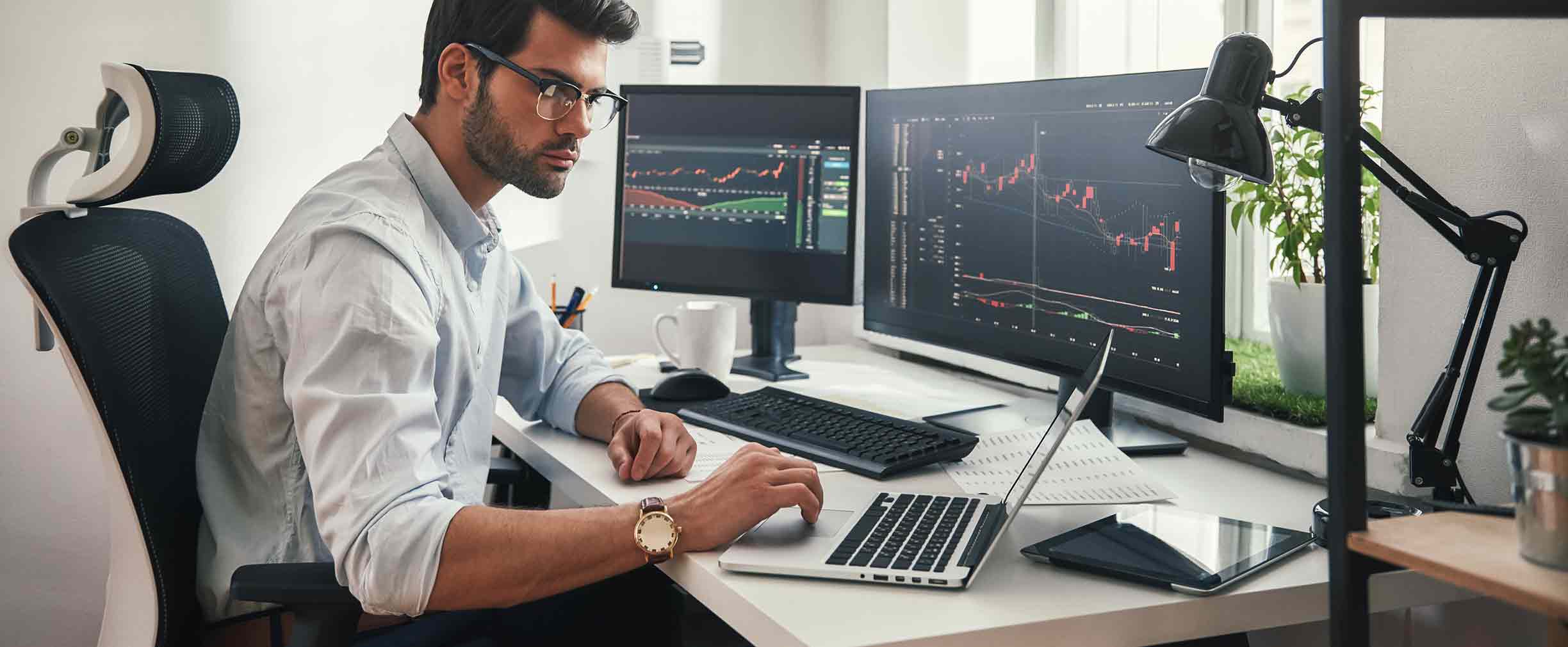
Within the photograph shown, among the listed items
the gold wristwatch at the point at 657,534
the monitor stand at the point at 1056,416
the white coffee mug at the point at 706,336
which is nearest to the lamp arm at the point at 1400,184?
the monitor stand at the point at 1056,416

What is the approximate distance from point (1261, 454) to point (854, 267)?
73cm

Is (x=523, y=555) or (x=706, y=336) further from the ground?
(x=706, y=336)

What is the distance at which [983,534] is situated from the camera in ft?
3.36

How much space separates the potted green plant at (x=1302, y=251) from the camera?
4.65 ft

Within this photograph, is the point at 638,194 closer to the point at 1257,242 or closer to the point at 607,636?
the point at 607,636

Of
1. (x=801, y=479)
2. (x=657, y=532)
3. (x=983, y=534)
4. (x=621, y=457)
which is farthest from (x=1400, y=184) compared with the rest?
(x=621, y=457)

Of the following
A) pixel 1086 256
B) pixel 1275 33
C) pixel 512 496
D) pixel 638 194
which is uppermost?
pixel 1275 33

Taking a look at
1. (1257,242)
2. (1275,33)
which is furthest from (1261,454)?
(1275,33)

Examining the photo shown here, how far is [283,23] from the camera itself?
2184mm

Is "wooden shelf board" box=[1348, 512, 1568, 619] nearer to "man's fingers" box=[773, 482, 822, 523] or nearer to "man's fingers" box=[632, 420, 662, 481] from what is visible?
"man's fingers" box=[773, 482, 822, 523]

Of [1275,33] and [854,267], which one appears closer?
[1275,33]

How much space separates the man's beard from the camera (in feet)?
4.42

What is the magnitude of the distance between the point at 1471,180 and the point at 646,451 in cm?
87

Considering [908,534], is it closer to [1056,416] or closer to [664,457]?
[664,457]
